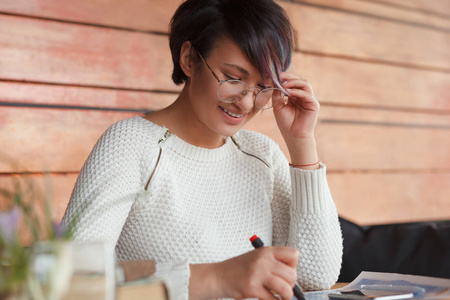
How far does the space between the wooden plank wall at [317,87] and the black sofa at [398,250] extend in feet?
2.69

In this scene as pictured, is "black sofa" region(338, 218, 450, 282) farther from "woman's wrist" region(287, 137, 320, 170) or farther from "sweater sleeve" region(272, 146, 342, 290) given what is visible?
"woman's wrist" region(287, 137, 320, 170)

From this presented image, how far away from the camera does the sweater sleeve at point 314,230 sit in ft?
4.74

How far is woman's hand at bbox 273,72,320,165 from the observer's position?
152cm

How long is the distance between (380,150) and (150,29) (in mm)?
1531

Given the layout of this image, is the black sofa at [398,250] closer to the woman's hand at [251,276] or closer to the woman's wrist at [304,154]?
the woman's wrist at [304,154]

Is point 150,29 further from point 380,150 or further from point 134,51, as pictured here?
point 380,150

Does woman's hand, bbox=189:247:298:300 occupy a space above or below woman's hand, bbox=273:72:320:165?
below

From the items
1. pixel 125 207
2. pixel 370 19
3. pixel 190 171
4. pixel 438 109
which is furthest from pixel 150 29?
pixel 438 109

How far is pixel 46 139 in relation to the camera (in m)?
2.00

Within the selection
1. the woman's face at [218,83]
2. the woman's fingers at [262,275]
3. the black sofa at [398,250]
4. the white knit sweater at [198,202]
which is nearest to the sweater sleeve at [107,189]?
the white knit sweater at [198,202]

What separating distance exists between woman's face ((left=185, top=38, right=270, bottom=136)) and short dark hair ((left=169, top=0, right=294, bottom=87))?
2 centimetres

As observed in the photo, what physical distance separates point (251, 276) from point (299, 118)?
2.38 feet

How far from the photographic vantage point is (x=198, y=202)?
146 cm

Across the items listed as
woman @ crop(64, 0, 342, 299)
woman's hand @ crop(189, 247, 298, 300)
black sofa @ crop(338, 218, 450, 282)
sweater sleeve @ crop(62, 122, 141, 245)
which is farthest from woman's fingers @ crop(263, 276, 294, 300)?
black sofa @ crop(338, 218, 450, 282)
